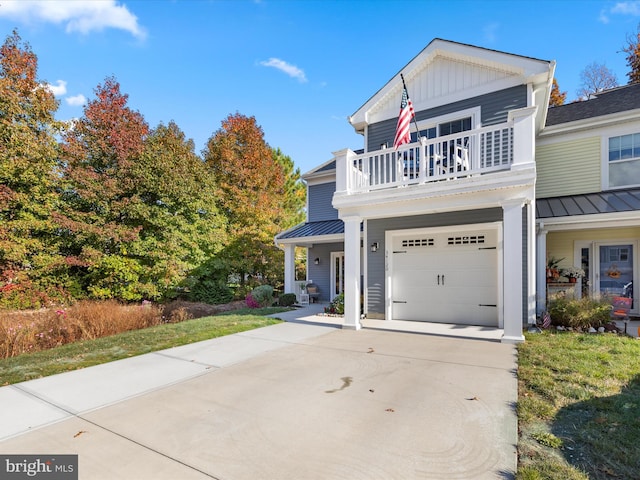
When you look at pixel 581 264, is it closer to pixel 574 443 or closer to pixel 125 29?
pixel 574 443

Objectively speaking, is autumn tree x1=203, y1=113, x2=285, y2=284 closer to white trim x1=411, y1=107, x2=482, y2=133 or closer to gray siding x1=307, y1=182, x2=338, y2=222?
gray siding x1=307, y1=182, x2=338, y2=222

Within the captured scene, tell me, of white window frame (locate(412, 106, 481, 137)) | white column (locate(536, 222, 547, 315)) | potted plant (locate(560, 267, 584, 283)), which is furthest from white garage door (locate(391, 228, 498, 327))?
white window frame (locate(412, 106, 481, 137))

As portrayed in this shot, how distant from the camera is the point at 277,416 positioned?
332cm

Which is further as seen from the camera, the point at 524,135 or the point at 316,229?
the point at 316,229

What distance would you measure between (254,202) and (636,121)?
1669 cm

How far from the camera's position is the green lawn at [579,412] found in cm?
247

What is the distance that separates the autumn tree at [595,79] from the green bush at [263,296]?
2463cm

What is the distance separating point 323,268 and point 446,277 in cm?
688

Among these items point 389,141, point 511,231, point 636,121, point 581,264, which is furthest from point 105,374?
point 636,121

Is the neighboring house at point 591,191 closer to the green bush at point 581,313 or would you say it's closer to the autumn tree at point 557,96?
the green bush at point 581,313

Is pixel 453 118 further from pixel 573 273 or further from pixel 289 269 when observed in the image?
pixel 289 269

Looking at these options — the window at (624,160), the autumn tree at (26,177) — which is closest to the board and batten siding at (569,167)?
the window at (624,160)

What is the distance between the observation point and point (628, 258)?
8.93m

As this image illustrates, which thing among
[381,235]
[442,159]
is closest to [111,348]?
[381,235]
